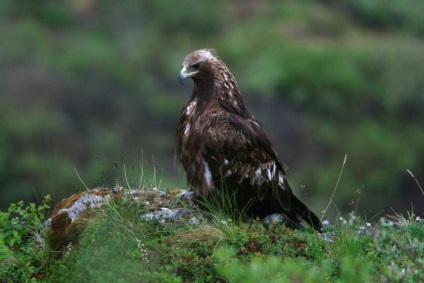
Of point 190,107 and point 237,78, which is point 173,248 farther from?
point 237,78

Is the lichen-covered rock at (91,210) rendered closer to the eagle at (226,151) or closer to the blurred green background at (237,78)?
the eagle at (226,151)

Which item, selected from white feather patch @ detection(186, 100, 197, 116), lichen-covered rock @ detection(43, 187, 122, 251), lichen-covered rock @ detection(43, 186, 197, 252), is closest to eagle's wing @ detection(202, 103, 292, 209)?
white feather patch @ detection(186, 100, 197, 116)

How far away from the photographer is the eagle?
806 cm

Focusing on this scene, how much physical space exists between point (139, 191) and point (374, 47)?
18858mm

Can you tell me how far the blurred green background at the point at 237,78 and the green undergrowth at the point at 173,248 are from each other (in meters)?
10.5

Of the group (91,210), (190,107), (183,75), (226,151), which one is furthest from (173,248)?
(183,75)

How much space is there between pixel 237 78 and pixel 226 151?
633 inches

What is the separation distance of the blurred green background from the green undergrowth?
10537mm

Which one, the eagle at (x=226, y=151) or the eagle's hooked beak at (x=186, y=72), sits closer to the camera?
the eagle at (x=226, y=151)

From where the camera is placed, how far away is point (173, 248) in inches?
281

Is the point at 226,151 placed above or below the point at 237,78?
above

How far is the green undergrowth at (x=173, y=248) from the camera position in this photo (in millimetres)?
6891

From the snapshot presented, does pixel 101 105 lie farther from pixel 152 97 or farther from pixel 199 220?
pixel 199 220

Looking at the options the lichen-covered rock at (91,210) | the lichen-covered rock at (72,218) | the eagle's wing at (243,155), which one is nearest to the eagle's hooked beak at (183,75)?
the eagle's wing at (243,155)
